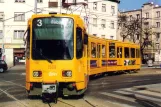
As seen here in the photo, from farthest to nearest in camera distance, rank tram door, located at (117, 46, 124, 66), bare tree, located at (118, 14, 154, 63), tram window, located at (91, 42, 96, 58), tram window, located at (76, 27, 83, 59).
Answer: bare tree, located at (118, 14, 154, 63) < tram door, located at (117, 46, 124, 66) < tram window, located at (91, 42, 96, 58) < tram window, located at (76, 27, 83, 59)

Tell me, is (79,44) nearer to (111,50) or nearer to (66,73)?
(66,73)

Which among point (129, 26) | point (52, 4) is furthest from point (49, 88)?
point (129, 26)

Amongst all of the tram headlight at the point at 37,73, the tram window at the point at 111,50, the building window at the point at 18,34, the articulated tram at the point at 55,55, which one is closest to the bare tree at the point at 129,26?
the building window at the point at 18,34

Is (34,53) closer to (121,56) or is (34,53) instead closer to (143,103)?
(143,103)

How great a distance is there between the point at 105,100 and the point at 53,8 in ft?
152

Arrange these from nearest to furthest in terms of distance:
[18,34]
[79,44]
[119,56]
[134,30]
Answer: [79,44]
[119,56]
[18,34]
[134,30]

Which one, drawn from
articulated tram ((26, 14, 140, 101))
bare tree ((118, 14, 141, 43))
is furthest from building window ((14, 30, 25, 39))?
articulated tram ((26, 14, 140, 101))

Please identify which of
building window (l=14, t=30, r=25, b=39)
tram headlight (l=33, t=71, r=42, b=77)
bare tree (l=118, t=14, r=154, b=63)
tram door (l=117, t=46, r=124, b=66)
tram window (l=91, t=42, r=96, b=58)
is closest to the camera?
tram headlight (l=33, t=71, r=42, b=77)

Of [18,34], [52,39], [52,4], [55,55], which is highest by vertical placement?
[52,4]

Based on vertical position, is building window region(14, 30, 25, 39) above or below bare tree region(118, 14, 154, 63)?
below

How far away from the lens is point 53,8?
60312 mm

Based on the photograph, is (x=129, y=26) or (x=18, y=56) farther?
(x=129, y=26)

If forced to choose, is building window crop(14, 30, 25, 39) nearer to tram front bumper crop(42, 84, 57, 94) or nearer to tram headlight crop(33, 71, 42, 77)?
tram headlight crop(33, 71, 42, 77)

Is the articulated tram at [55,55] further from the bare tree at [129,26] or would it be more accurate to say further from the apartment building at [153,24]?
the apartment building at [153,24]
